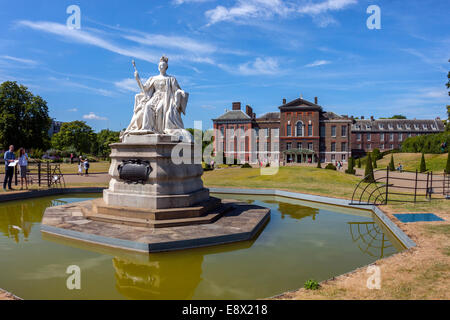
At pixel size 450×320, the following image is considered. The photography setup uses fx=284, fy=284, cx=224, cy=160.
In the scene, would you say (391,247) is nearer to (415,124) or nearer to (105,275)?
(105,275)

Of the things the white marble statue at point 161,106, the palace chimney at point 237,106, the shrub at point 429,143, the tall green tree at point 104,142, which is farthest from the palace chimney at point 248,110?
the white marble statue at point 161,106

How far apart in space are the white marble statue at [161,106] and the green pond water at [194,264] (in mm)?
3804

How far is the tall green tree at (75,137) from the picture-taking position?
64.6 meters

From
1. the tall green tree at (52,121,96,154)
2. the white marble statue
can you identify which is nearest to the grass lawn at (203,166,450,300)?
the white marble statue

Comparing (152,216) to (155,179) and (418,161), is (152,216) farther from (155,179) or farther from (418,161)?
(418,161)

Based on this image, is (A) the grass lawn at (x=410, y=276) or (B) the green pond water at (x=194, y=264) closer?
(A) the grass lawn at (x=410, y=276)

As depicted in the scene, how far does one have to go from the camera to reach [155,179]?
8.08 metres

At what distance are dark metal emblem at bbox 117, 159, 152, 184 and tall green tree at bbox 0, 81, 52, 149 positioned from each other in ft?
133

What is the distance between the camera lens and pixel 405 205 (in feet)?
37.4

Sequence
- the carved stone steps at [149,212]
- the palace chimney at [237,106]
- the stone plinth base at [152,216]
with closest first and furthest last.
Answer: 1. the stone plinth base at [152,216]
2. the carved stone steps at [149,212]
3. the palace chimney at [237,106]

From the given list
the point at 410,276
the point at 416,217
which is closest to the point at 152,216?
the point at 410,276

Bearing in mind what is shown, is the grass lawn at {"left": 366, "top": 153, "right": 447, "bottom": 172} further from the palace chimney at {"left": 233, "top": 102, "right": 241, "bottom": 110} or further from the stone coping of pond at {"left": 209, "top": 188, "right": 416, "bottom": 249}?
the stone coping of pond at {"left": 209, "top": 188, "right": 416, "bottom": 249}

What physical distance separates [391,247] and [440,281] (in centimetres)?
252

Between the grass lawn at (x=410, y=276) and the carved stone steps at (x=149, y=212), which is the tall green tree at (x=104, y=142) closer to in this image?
the carved stone steps at (x=149, y=212)
